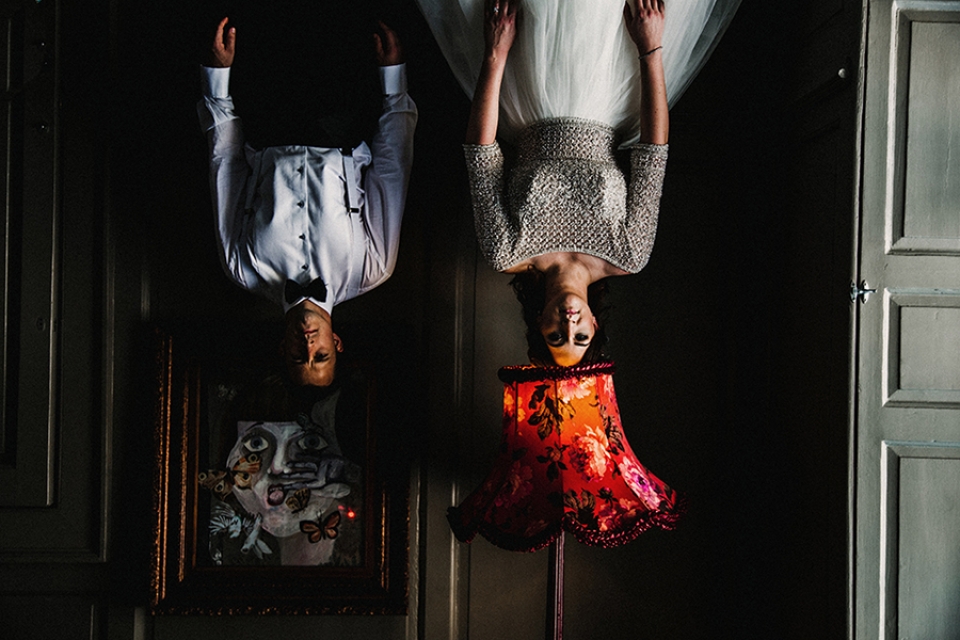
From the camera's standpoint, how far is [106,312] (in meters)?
2.44

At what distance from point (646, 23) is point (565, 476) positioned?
1223mm

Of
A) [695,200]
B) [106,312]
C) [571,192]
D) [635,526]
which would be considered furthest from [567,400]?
[106,312]

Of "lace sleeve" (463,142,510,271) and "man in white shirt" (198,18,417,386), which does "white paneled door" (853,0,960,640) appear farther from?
"man in white shirt" (198,18,417,386)

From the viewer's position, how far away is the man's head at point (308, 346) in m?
2.15

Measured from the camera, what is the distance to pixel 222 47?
7.25 ft

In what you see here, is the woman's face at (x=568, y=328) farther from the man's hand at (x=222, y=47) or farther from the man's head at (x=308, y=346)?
the man's hand at (x=222, y=47)

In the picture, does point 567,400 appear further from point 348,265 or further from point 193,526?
point 193,526

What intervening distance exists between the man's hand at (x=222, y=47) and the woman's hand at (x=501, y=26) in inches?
29.9

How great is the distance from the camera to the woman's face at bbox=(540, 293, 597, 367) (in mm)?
2023

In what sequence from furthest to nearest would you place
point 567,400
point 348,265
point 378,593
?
point 378,593 → point 348,265 → point 567,400

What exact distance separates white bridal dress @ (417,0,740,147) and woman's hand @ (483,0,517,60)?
2 cm

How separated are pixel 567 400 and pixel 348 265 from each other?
0.75m

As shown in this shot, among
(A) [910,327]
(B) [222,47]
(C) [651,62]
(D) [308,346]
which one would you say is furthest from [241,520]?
(A) [910,327]

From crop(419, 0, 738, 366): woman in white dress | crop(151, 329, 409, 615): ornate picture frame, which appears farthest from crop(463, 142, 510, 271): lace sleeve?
crop(151, 329, 409, 615): ornate picture frame
